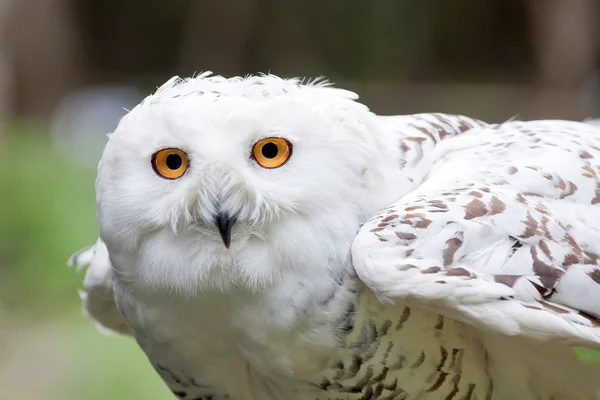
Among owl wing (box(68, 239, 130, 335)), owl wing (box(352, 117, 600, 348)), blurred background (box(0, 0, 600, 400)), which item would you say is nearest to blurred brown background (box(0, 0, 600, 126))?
blurred background (box(0, 0, 600, 400))

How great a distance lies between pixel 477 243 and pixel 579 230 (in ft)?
0.80

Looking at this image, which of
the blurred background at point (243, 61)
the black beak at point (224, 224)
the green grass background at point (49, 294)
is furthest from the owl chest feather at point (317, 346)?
the blurred background at point (243, 61)

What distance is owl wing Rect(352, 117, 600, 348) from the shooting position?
135 cm

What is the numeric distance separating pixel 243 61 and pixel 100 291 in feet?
16.0

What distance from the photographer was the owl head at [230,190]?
1437 millimetres

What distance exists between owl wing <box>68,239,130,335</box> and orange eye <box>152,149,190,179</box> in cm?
48

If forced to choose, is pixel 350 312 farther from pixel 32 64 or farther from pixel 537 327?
pixel 32 64

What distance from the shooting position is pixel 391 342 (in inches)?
61.0

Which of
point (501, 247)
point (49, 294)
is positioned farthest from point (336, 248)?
point (49, 294)

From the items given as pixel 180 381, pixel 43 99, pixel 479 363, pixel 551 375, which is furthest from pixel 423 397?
pixel 43 99

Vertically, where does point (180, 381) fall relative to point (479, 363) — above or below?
below

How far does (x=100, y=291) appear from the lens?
2027 mm

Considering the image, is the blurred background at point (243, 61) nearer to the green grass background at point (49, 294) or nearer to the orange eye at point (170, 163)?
the green grass background at point (49, 294)

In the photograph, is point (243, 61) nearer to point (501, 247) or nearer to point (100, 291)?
point (100, 291)
